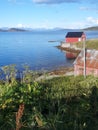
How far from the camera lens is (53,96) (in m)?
8.41

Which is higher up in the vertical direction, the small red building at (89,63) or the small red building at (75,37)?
the small red building at (75,37)

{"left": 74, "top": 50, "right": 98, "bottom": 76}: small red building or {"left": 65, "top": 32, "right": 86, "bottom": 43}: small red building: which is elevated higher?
{"left": 65, "top": 32, "right": 86, "bottom": 43}: small red building

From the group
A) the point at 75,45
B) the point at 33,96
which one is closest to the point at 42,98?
the point at 33,96

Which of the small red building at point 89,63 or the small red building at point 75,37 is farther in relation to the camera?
the small red building at point 75,37

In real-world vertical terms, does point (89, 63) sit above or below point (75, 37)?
below

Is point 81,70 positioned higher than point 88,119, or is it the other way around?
point 88,119

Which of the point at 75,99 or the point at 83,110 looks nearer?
the point at 83,110

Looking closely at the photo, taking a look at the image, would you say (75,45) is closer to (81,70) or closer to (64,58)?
(64,58)

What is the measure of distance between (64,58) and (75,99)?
258 ft

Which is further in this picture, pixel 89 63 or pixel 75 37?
pixel 75 37

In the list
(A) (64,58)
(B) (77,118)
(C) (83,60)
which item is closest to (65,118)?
(B) (77,118)

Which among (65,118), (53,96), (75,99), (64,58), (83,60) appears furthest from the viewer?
(64,58)

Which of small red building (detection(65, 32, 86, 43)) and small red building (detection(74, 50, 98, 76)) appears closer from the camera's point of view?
small red building (detection(74, 50, 98, 76))

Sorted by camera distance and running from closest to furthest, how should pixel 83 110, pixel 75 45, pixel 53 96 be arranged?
pixel 83 110 < pixel 53 96 < pixel 75 45
